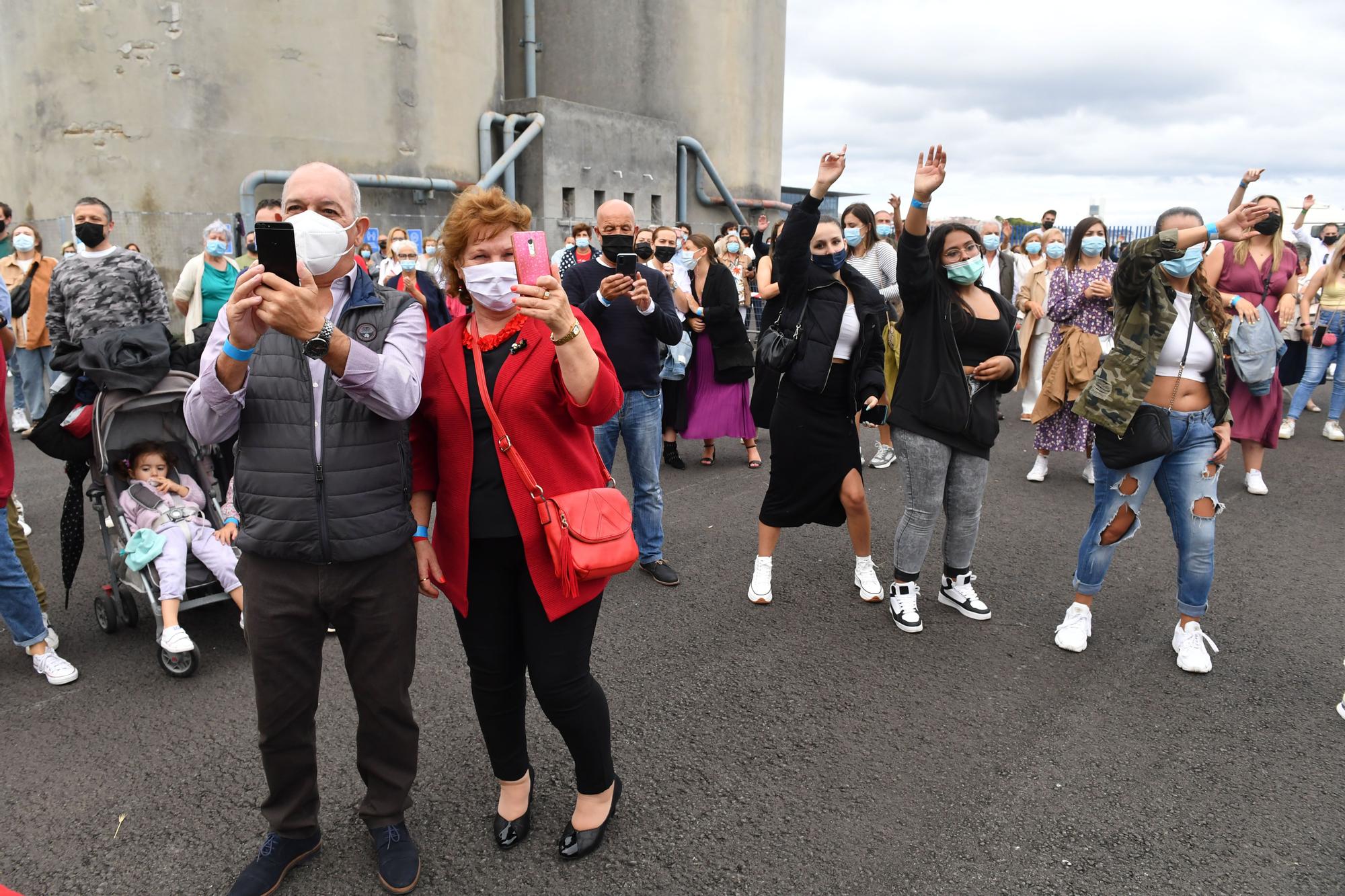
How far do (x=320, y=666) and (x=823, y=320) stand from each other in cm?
290

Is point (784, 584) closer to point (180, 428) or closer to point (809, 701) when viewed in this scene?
point (809, 701)

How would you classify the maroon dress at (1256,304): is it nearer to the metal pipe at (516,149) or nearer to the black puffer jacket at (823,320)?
the black puffer jacket at (823,320)

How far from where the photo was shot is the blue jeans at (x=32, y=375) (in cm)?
887

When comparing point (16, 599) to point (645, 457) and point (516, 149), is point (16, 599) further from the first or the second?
point (516, 149)

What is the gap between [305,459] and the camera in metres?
2.47

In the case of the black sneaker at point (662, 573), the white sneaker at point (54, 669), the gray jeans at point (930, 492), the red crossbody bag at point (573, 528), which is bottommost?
the white sneaker at point (54, 669)

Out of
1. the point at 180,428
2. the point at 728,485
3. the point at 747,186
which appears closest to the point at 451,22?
the point at 747,186

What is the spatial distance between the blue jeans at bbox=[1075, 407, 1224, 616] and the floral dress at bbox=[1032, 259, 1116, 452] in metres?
2.44

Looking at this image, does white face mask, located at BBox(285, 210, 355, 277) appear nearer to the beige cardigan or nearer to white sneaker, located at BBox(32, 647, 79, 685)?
white sneaker, located at BBox(32, 647, 79, 685)

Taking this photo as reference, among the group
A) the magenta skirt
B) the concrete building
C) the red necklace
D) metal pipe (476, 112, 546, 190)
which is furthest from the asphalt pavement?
metal pipe (476, 112, 546, 190)

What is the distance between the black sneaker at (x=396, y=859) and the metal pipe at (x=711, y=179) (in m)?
21.7

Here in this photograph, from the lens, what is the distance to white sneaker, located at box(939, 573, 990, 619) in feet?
15.4

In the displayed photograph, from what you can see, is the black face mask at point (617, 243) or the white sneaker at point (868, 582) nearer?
the black face mask at point (617, 243)

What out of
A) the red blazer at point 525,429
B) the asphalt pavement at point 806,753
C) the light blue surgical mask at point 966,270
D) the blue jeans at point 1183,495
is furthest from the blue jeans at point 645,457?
the red blazer at point 525,429
